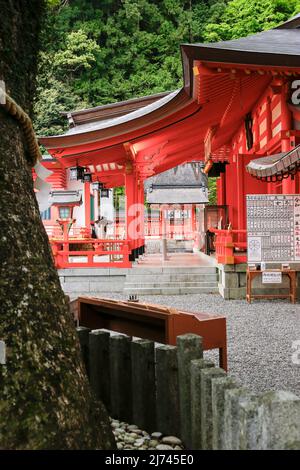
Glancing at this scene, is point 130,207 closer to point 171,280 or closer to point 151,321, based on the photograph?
point 171,280

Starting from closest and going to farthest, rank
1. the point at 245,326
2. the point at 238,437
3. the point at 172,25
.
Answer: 1. the point at 238,437
2. the point at 245,326
3. the point at 172,25

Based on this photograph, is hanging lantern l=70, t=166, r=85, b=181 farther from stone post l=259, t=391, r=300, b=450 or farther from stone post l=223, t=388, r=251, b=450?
stone post l=259, t=391, r=300, b=450

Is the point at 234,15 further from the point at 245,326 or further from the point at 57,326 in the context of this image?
the point at 57,326

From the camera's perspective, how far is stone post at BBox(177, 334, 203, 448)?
2.92 m

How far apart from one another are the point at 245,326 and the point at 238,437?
531 centimetres

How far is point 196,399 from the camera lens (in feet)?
8.98

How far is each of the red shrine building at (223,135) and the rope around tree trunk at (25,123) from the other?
4.90 meters

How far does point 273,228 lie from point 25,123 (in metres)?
7.03

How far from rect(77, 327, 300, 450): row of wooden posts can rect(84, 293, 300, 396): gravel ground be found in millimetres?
1405

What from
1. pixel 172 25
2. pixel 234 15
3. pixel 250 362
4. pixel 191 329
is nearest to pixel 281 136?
pixel 250 362

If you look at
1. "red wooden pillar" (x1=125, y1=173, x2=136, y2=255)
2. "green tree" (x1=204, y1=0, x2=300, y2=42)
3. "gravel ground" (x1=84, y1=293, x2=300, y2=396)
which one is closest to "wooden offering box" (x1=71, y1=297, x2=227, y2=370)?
"gravel ground" (x1=84, y1=293, x2=300, y2=396)

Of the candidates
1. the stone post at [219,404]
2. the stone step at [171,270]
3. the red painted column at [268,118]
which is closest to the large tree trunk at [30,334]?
the stone post at [219,404]

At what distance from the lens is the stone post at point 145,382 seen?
323cm
